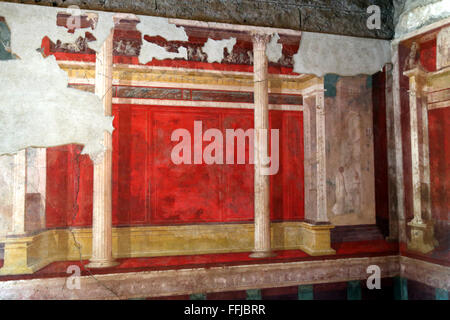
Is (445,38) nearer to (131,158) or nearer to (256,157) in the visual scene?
(256,157)

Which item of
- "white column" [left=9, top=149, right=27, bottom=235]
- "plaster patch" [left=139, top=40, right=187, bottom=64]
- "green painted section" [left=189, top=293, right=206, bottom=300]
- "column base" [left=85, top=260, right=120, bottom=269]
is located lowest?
"green painted section" [left=189, top=293, right=206, bottom=300]

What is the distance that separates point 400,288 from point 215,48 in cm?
261

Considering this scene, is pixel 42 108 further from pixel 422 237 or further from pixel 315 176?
pixel 422 237

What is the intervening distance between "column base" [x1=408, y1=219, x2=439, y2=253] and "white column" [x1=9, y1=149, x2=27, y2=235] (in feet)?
10.2

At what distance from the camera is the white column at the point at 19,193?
96.7 inches

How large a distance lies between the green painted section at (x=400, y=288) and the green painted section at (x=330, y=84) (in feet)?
5.65

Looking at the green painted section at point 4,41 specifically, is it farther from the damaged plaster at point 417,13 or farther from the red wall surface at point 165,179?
the damaged plaster at point 417,13

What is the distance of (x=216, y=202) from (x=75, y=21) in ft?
5.70

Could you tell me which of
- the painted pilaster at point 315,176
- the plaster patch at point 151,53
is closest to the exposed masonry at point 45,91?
the plaster patch at point 151,53

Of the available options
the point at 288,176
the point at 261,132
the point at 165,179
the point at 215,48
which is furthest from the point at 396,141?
the point at 165,179

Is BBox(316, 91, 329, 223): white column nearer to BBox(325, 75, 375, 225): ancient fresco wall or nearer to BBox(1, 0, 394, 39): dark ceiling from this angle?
BBox(325, 75, 375, 225): ancient fresco wall

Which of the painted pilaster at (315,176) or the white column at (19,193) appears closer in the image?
the white column at (19,193)

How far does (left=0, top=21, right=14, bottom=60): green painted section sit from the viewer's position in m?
2.45

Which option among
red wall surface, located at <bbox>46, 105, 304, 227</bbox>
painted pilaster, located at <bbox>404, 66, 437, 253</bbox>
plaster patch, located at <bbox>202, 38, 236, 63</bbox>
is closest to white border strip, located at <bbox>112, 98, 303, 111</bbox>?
red wall surface, located at <bbox>46, 105, 304, 227</bbox>
